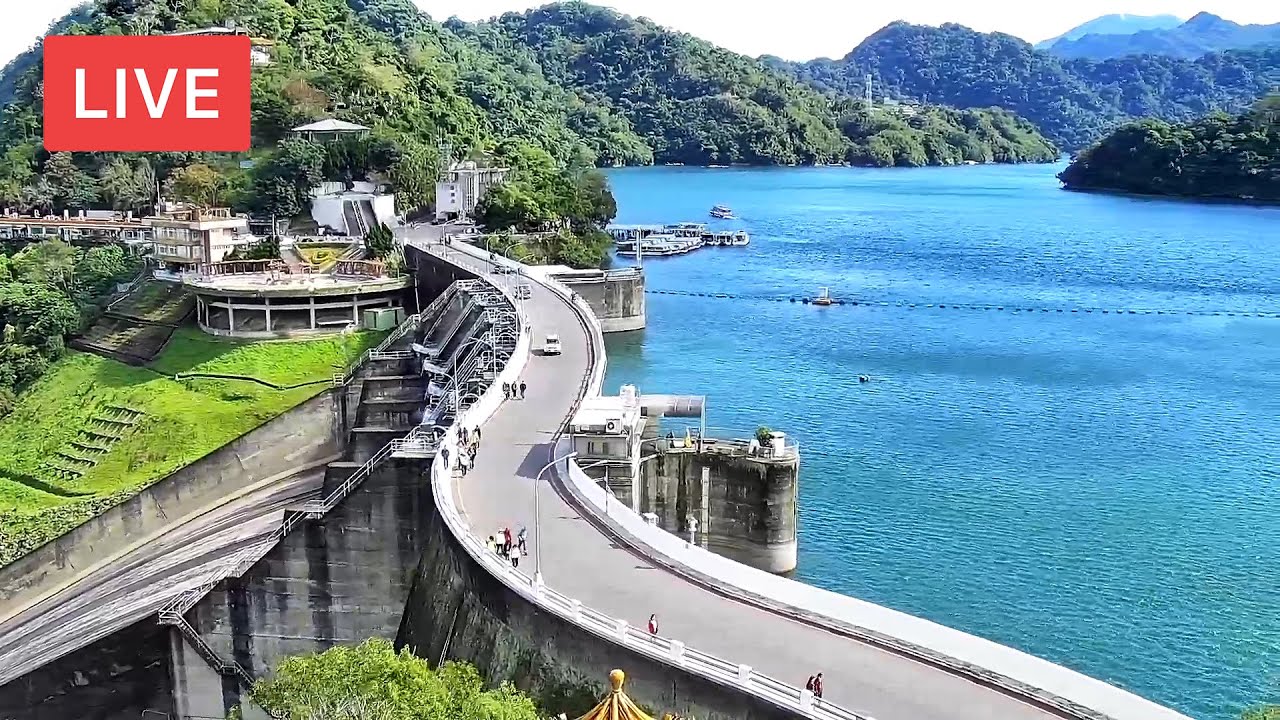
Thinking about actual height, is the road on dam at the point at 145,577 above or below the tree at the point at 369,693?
below

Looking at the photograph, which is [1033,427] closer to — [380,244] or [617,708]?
[380,244]

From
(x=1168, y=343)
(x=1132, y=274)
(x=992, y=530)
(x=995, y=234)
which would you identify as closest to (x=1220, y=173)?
(x=995, y=234)

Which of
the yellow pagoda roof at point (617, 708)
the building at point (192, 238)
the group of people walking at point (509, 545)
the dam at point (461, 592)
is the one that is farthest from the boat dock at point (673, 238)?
the yellow pagoda roof at point (617, 708)

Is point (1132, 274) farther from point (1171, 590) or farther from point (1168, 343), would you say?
point (1171, 590)

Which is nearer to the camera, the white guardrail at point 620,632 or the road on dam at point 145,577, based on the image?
the white guardrail at point 620,632

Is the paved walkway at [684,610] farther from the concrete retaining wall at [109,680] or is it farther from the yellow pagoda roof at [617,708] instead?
the concrete retaining wall at [109,680]

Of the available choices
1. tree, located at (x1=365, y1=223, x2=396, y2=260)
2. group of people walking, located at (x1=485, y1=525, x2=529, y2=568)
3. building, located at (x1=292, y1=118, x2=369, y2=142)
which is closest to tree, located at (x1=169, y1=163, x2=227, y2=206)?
building, located at (x1=292, y1=118, x2=369, y2=142)

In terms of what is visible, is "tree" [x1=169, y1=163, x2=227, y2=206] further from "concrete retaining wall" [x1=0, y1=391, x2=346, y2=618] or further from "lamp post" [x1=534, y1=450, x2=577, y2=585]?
"lamp post" [x1=534, y1=450, x2=577, y2=585]
